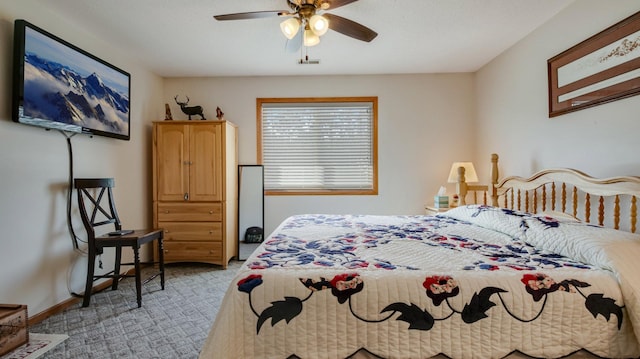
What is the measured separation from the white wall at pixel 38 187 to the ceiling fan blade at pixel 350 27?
7.20 feet

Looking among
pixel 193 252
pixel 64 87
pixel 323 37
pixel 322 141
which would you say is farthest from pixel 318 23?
pixel 193 252

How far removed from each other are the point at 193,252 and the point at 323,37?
2.68 metres

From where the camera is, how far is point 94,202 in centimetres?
266

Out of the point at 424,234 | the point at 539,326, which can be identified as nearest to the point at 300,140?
the point at 424,234

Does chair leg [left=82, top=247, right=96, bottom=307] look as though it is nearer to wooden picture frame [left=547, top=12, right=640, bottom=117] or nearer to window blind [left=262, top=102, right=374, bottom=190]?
window blind [left=262, top=102, right=374, bottom=190]

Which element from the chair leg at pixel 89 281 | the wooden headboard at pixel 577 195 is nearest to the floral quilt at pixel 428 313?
the wooden headboard at pixel 577 195

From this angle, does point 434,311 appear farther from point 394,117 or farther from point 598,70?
point 394,117

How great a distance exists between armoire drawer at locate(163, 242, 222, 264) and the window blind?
1031mm

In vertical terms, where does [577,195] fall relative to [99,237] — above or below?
above

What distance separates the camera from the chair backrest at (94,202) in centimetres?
246

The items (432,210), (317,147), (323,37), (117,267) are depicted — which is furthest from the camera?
(317,147)

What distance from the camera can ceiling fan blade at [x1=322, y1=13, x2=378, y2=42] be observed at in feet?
6.51

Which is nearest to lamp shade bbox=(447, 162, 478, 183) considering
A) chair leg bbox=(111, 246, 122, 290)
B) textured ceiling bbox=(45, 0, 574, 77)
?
textured ceiling bbox=(45, 0, 574, 77)

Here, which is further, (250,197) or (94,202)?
(250,197)
